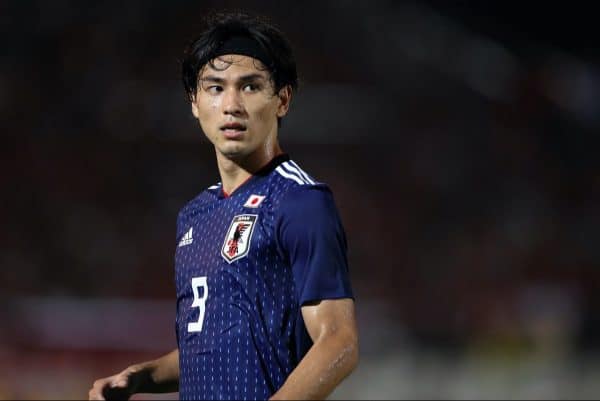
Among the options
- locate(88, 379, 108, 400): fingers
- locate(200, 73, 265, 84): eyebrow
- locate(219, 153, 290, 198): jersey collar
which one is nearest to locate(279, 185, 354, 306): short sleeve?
locate(219, 153, 290, 198): jersey collar

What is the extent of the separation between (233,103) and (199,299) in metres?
0.48

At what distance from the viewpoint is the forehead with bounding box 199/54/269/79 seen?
257 cm

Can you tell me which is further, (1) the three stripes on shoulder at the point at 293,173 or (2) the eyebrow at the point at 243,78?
(2) the eyebrow at the point at 243,78

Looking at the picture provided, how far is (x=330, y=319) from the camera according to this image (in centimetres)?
225

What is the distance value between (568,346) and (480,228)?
49.7 inches

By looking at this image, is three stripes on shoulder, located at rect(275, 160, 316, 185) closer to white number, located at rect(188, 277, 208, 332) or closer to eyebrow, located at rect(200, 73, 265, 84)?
eyebrow, located at rect(200, 73, 265, 84)

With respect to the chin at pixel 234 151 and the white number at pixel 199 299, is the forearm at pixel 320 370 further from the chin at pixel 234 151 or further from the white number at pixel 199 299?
the chin at pixel 234 151

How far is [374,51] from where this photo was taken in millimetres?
9109

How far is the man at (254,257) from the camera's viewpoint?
2.27 meters

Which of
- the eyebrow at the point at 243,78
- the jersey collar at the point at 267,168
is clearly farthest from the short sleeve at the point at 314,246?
the eyebrow at the point at 243,78

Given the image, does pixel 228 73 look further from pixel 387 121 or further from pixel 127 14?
pixel 127 14

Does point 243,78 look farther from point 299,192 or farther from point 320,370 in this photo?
point 320,370

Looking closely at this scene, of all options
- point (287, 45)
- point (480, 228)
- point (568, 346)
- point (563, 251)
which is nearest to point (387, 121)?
point (480, 228)

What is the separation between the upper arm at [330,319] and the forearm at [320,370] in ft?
0.03
